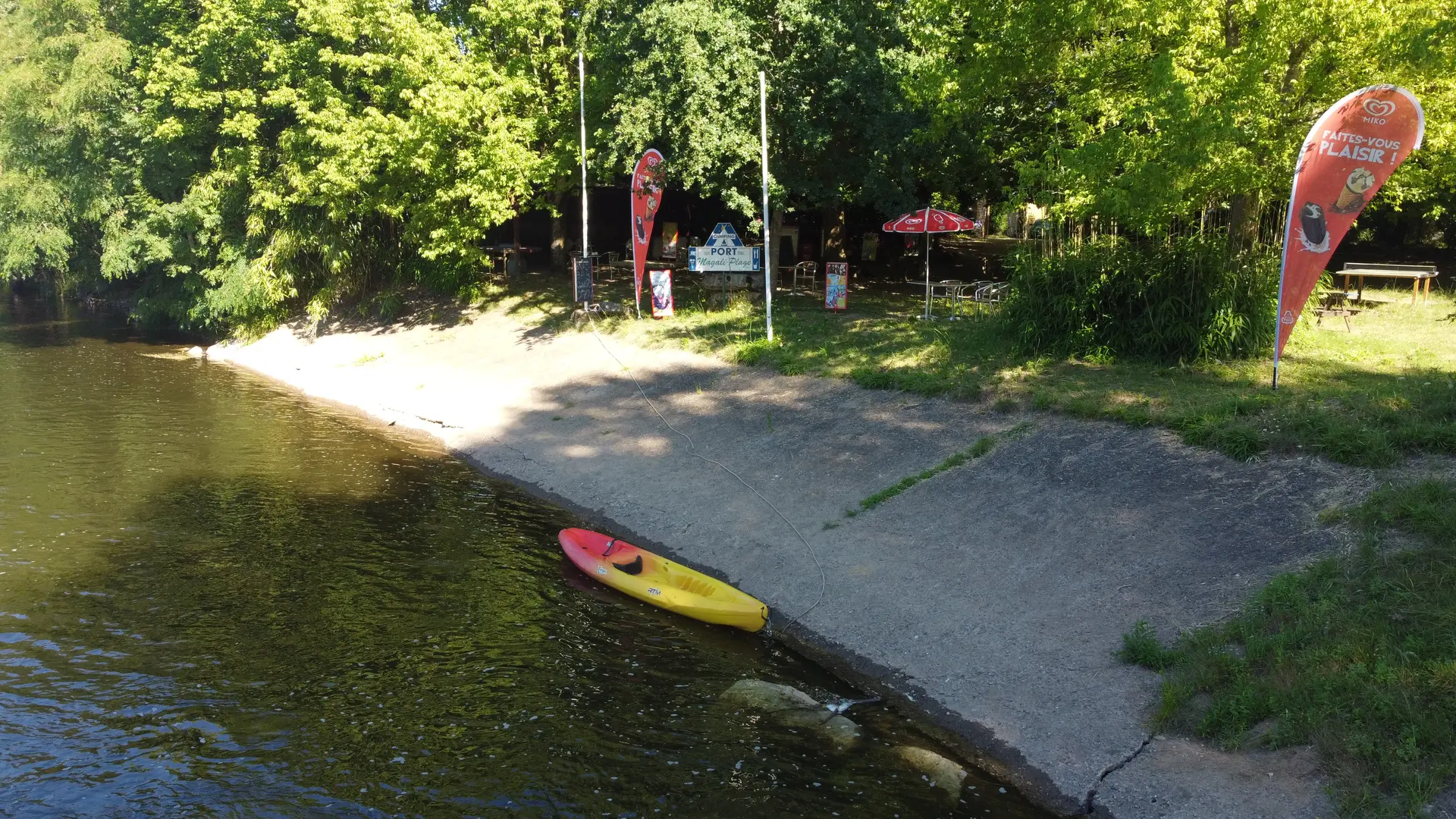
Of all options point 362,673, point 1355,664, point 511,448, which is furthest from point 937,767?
point 511,448

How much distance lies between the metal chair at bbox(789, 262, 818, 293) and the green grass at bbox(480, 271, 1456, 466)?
9.87 ft

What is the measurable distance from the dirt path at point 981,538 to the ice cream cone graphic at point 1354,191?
3.83m

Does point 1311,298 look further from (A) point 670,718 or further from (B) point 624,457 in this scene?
(A) point 670,718

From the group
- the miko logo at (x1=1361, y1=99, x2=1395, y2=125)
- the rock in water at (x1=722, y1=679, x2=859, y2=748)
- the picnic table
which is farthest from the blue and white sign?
the rock in water at (x1=722, y1=679, x2=859, y2=748)

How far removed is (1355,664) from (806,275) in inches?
878

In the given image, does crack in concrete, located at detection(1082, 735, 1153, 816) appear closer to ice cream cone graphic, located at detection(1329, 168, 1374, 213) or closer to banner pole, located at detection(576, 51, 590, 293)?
ice cream cone graphic, located at detection(1329, 168, 1374, 213)

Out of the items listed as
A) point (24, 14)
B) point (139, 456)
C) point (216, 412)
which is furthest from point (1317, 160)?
point (24, 14)

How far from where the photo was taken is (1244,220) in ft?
59.3

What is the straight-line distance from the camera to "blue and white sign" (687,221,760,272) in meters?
24.0

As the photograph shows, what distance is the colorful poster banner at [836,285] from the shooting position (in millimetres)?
24281

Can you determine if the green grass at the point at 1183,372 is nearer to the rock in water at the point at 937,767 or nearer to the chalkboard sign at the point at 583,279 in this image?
the chalkboard sign at the point at 583,279

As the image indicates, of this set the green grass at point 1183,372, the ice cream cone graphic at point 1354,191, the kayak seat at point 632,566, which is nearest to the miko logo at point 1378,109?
the ice cream cone graphic at point 1354,191

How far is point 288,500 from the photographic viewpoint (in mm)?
16234

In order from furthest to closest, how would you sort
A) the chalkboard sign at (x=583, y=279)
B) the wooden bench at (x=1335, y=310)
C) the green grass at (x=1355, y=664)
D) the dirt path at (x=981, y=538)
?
the chalkboard sign at (x=583, y=279) → the wooden bench at (x=1335, y=310) → the dirt path at (x=981, y=538) → the green grass at (x=1355, y=664)
